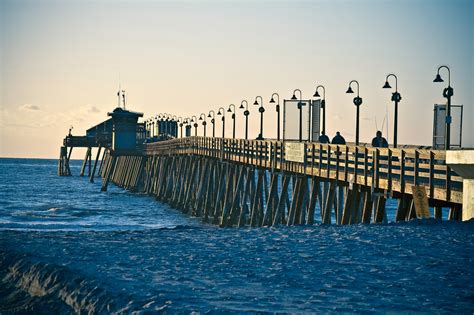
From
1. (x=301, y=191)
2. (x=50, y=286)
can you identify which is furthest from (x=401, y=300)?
(x=301, y=191)

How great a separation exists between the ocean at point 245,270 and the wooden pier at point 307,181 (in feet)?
4.96

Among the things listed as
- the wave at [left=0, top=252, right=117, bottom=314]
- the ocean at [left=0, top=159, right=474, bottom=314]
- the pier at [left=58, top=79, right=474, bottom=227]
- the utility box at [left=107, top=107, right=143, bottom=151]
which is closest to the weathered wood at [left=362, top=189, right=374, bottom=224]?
the pier at [left=58, top=79, right=474, bottom=227]

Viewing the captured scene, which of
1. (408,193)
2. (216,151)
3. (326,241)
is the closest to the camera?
(326,241)

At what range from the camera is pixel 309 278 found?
13.9 meters

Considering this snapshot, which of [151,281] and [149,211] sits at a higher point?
[151,281]

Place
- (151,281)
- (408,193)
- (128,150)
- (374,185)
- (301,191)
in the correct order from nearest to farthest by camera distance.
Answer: (151,281) → (408,193) → (374,185) → (301,191) → (128,150)

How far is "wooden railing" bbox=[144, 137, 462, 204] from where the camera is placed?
20.1 metres

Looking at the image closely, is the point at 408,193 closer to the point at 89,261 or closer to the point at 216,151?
the point at 89,261

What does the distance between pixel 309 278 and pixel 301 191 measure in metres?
16.3

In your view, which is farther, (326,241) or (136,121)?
(136,121)

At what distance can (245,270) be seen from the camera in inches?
577

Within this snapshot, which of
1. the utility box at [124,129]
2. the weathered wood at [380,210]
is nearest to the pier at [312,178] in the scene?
the weathered wood at [380,210]

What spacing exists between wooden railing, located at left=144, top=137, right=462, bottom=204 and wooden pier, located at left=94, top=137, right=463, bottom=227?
0.02m

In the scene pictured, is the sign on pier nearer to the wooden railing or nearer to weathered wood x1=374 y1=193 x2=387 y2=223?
the wooden railing
